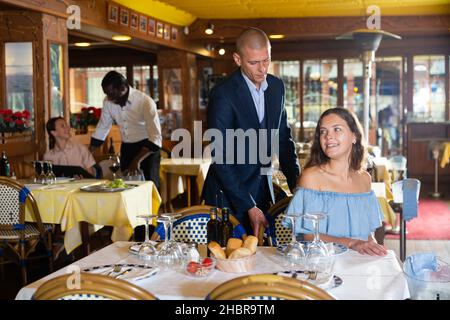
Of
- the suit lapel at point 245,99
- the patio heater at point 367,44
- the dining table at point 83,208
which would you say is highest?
the patio heater at point 367,44

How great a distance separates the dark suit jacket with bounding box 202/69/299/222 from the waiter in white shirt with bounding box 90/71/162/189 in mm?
3414

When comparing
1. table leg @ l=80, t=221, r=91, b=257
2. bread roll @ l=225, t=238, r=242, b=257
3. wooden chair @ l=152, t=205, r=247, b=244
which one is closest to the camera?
bread roll @ l=225, t=238, r=242, b=257

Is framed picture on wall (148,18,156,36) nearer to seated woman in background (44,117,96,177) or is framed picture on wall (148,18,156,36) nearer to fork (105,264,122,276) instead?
seated woman in background (44,117,96,177)

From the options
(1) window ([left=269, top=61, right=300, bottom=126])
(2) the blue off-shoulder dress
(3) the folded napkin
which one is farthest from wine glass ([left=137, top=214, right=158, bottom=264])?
(1) window ([left=269, top=61, right=300, bottom=126])

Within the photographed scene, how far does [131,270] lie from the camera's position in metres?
2.62

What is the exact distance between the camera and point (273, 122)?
3.75 m

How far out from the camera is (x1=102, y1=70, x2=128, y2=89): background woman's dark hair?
681cm

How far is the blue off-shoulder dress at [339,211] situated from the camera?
10.4ft

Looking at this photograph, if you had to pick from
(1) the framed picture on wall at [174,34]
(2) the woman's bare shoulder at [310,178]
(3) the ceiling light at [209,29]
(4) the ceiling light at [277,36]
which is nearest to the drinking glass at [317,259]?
(2) the woman's bare shoulder at [310,178]

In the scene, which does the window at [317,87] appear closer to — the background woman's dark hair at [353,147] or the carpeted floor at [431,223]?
the carpeted floor at [431,223]

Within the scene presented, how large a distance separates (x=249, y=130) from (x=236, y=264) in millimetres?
1242

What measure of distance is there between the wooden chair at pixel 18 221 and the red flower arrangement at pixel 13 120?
1722mm
